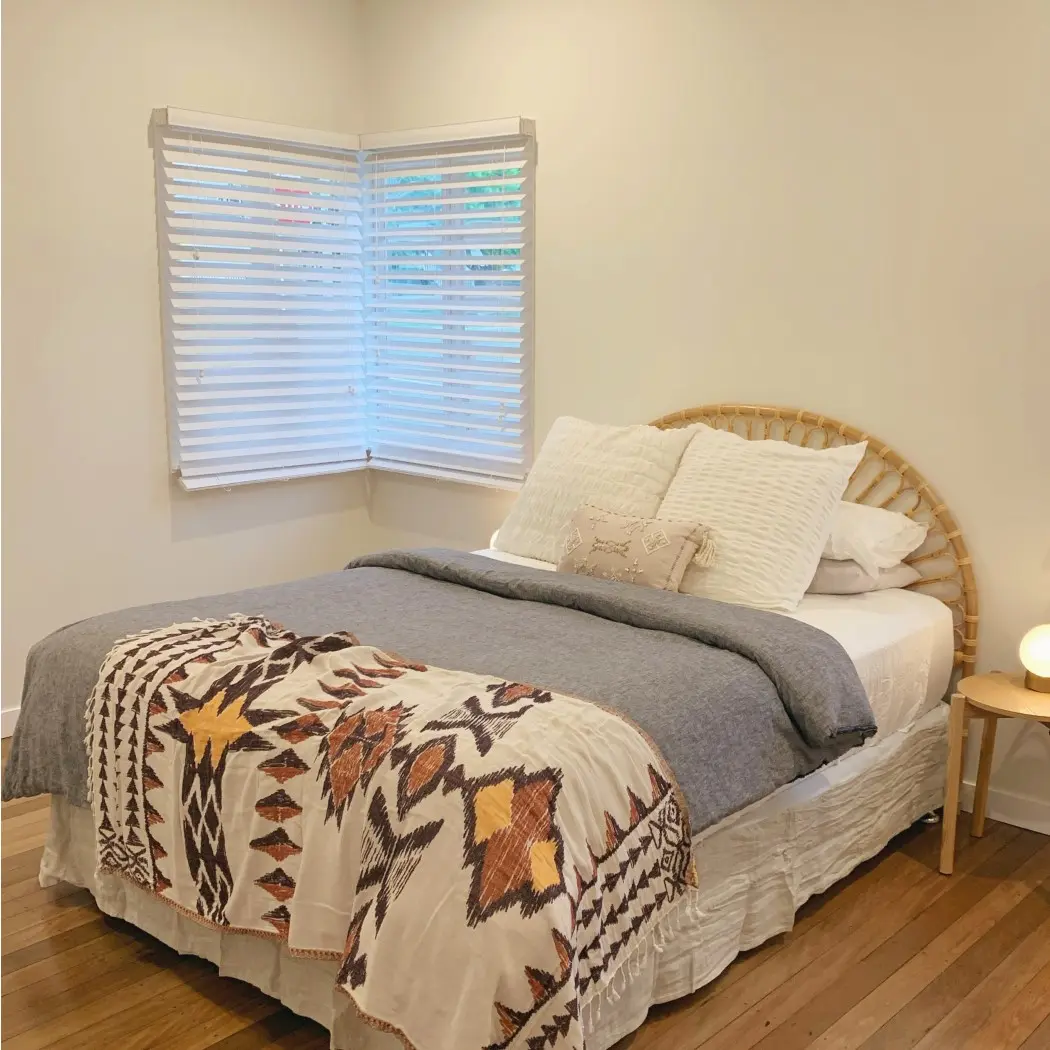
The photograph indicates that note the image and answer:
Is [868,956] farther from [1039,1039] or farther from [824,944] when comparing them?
[1039,1039]

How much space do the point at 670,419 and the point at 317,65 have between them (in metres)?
1.99

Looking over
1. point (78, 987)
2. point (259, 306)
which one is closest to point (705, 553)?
point (78, 987)

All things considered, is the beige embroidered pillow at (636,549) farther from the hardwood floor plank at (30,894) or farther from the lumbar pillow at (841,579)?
the hardwood floor plank at (30,894)

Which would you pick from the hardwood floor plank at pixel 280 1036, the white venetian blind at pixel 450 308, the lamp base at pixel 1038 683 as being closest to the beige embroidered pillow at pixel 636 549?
the lamp base at pixel 1038 683

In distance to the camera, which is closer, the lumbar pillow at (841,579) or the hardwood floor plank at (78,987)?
the hardwood floor plank at (78,987)

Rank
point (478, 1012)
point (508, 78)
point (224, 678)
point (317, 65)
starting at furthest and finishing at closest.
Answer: point (317, 65), point (508, 78), point (224, 678), point (478, 1012)

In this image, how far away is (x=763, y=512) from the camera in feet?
9.96

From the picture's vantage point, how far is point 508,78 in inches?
161

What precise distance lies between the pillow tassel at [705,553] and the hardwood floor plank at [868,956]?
94 centimetres

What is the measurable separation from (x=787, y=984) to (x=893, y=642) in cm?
89

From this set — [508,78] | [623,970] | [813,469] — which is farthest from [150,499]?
[623,970]

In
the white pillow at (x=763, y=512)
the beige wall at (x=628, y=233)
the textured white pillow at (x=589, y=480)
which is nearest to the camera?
the white pillow at (x=763, y=512)

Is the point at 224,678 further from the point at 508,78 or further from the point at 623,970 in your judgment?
the point at 508,78

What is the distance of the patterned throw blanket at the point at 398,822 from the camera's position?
1.79 meters
